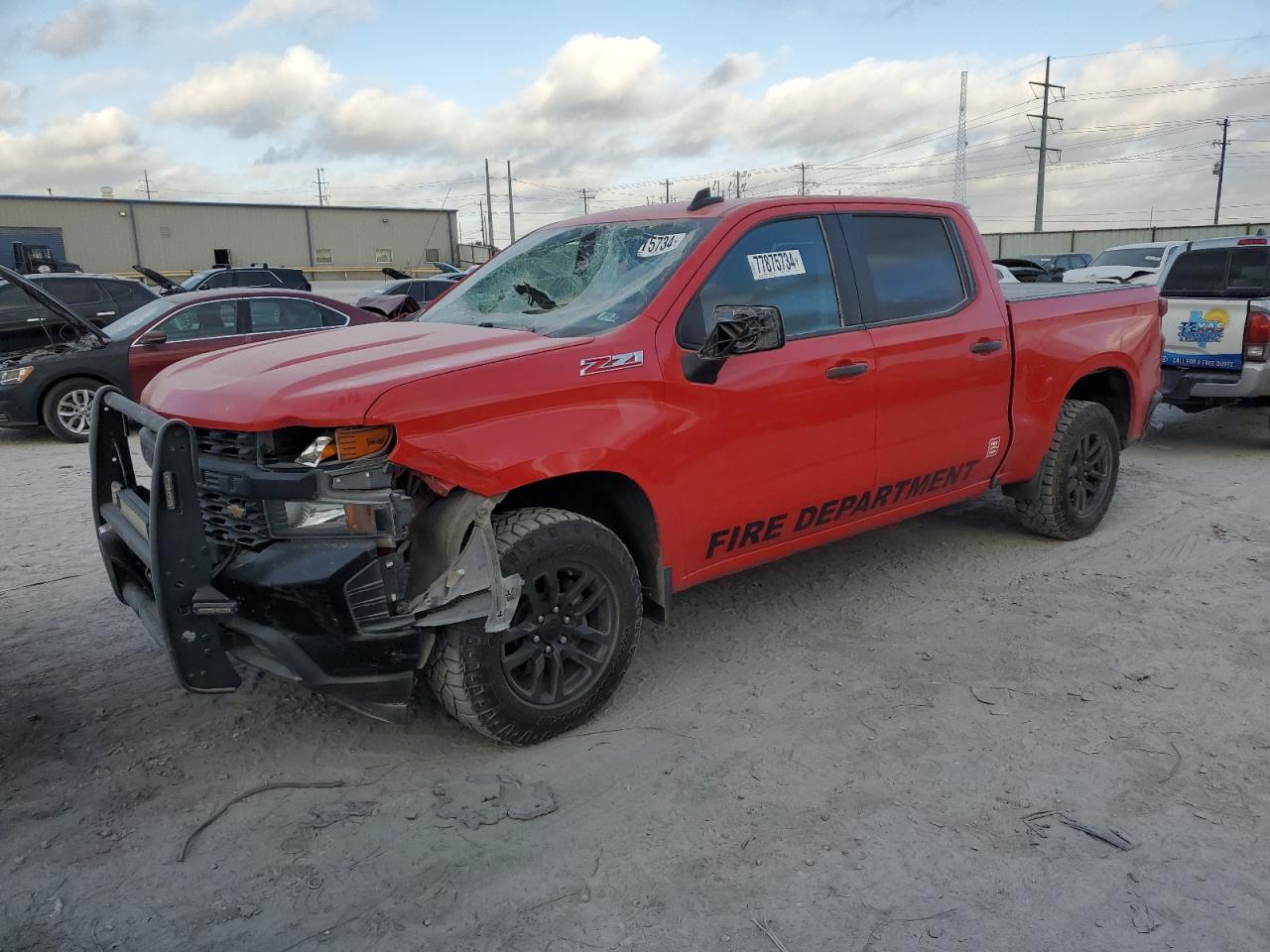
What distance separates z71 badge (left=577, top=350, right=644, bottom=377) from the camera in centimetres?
324

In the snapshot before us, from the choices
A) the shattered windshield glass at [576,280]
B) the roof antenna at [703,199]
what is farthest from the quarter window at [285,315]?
the roof antenna at [703,199]

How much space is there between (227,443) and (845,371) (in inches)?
96.7

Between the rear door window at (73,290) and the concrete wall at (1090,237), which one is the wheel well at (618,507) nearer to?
the rear door window at (73,290)

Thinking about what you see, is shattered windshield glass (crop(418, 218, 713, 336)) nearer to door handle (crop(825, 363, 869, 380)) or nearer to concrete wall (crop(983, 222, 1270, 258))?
door handle (crop(825, 363, 869, 380))

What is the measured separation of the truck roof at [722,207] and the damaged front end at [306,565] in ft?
5.46

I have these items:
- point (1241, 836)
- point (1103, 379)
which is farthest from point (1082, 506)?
point (1241, 836)

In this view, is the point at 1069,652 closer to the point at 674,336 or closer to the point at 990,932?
the point at 990,932

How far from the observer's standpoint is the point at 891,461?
14.1 ft

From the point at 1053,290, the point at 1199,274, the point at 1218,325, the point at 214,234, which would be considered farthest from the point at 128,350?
the point at 214,234

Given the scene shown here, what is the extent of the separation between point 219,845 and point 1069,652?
3.41 m

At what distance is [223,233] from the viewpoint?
4578 cm

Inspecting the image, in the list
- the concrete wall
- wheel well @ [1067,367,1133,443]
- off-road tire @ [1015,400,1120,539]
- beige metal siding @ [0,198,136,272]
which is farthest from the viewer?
beige metal siding @ [0,198,136,272]

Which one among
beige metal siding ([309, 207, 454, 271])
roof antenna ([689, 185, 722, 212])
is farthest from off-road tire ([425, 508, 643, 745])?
beige metal siding ([309, 207, 454, 271])

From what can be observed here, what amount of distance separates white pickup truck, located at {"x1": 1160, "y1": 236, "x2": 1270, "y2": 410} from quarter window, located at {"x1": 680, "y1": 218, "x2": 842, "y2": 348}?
5.40 metres
